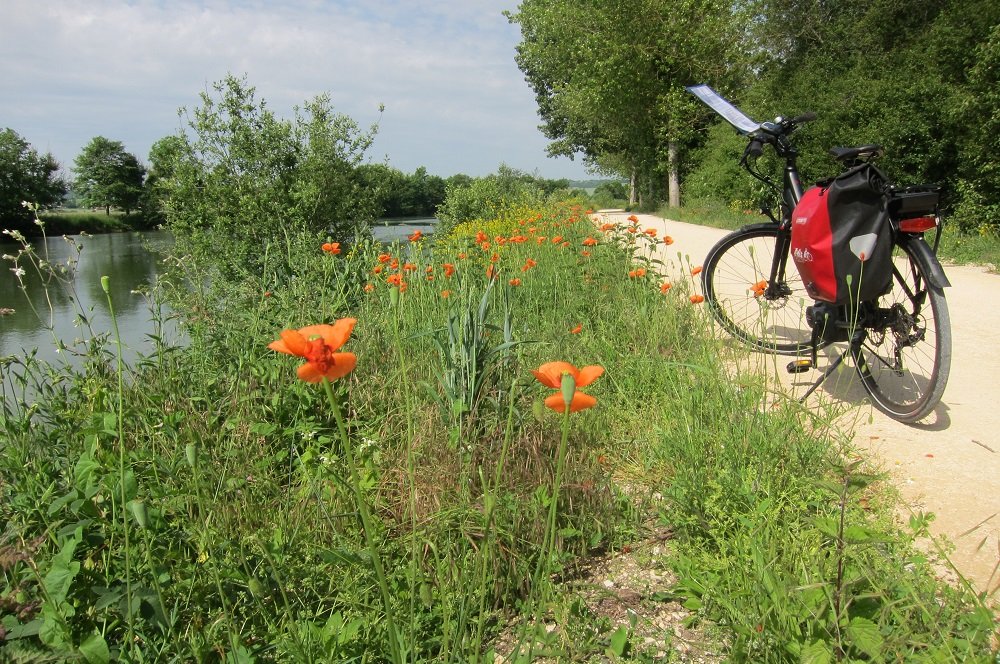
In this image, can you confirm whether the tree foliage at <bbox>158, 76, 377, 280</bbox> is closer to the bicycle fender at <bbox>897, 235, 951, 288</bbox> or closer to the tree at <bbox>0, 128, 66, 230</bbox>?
the bicycle fender at <bbox>897, 235, 951, 288</bbox>

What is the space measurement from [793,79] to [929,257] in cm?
1422

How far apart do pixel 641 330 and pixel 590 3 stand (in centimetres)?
1975

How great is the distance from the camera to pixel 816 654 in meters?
1.13

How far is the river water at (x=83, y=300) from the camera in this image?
8.37 ft

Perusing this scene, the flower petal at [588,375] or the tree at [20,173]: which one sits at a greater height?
Result: the tree at [20,173]

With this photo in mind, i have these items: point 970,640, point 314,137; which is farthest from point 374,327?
point 314,137

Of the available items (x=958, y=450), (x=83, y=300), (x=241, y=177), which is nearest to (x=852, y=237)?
(x=958, y=450)

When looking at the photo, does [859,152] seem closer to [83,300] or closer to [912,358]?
[912,358]

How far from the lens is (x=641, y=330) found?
324 centimetres

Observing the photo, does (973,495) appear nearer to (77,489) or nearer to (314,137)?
(77,489)

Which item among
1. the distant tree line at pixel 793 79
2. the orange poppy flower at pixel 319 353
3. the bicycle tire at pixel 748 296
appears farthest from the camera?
the distant tree line at pixel 793 79

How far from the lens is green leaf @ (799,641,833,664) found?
111 centimetres

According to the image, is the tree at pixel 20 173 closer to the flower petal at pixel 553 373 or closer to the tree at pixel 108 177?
the tree at pixel 108 177

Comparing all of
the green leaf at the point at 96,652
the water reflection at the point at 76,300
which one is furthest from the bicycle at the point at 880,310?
the water reflection at the point at 76,300
